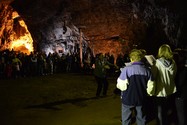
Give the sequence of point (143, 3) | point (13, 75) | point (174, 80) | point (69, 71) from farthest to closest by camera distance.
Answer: point (143, 3)
point (69, 71)
point (13, 75)
point (174, 80)

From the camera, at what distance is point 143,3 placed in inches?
1142

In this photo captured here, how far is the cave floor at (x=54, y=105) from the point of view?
909 cm

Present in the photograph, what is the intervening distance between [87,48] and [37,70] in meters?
9.51

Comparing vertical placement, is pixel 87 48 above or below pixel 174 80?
above

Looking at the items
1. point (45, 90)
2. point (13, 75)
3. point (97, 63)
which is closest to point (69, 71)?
point (13, 75)

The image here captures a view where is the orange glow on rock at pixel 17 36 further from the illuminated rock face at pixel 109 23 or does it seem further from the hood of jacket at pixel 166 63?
the hood of jacket at pixel 166 63

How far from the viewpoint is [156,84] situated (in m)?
6.64

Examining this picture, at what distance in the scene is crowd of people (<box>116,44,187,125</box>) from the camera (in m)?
6.22

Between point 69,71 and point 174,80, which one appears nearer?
point 174,80

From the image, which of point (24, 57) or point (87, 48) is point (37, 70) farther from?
point (87, 48)

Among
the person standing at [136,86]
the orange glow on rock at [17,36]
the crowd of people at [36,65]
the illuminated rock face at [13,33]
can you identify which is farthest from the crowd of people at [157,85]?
the orange glow on rock at [17,36]

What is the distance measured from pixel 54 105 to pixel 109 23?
754 inches

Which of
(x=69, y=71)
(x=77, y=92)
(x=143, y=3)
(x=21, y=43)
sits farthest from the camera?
(x=21, y=43)

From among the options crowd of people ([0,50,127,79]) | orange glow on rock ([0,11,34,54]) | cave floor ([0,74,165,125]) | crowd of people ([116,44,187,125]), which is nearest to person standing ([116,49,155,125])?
crowd of people ([116,44,187,125])
